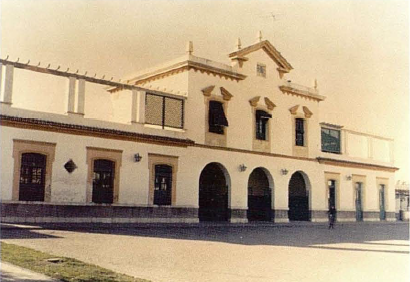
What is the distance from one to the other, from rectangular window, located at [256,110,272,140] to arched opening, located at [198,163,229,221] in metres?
2.93

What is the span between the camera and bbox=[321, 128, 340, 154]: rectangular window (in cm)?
3027

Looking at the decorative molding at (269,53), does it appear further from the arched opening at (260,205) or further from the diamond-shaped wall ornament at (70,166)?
the diamond-shaped wall ornament at (70,166)

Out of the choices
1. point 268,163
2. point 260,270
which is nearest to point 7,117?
point 260,270

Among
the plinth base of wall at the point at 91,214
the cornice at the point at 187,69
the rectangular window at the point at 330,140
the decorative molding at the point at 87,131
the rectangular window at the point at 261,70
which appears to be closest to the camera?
the plinth base of wall at the point at 91,214

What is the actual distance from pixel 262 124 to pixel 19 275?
19.9 meters

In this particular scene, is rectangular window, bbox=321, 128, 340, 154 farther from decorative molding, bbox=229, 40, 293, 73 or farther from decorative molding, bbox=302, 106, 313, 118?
decorative molding, bbox=229, 40, 293, 73

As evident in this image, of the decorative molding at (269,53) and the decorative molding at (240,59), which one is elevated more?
the decorative molding at (269,53)

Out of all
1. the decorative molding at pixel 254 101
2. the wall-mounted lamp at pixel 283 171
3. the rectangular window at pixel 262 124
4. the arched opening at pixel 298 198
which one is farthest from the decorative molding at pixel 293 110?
the arched opening at pixel 298 198

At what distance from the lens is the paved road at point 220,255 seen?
8.65 m

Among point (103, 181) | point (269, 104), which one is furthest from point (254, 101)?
point (103, 181)

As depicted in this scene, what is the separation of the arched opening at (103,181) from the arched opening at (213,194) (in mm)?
6053

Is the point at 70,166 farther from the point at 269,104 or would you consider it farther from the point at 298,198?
the point at 298,198

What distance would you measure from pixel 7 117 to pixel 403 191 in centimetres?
3450

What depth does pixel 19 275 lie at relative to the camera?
270 inches
